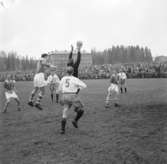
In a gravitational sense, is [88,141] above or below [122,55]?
below

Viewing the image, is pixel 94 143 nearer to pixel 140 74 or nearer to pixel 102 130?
pixel 102 130

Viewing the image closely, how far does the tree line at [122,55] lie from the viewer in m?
101

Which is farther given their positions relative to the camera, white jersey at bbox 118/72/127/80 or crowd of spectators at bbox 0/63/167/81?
crowd of spectators at bbox 0/63/167/81

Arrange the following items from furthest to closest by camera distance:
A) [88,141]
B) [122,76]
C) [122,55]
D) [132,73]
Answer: [122,55] < [132,73] < [122,76] < [88,141]

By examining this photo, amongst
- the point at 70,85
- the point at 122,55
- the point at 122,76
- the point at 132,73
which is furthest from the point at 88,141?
the point at 122,55

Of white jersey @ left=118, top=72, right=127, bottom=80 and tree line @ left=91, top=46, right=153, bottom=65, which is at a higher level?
tree line @ left=91, top=46, right=153, bottom=65

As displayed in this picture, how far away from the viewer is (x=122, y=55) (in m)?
104

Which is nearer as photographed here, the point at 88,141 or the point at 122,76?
the point at 88,141

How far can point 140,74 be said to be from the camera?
141ft

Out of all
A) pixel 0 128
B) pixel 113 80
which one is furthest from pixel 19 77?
pixel 0 128

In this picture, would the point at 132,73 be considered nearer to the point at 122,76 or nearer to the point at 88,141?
the point at 122,76

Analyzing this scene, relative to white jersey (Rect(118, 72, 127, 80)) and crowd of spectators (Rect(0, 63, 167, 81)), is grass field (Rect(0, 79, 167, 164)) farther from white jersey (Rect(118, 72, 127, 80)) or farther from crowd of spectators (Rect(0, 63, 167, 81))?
crowd of spectators (Rect(0, 63, 167, 81))

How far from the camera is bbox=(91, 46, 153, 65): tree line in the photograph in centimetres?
10056

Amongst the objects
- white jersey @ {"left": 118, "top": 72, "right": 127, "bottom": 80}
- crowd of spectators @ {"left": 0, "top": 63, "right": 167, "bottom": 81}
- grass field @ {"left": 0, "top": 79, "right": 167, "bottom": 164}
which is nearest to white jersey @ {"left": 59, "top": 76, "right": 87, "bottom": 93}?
grass field @ {"left": 0, "top": 79, "right": 167, "bottom": 164}
